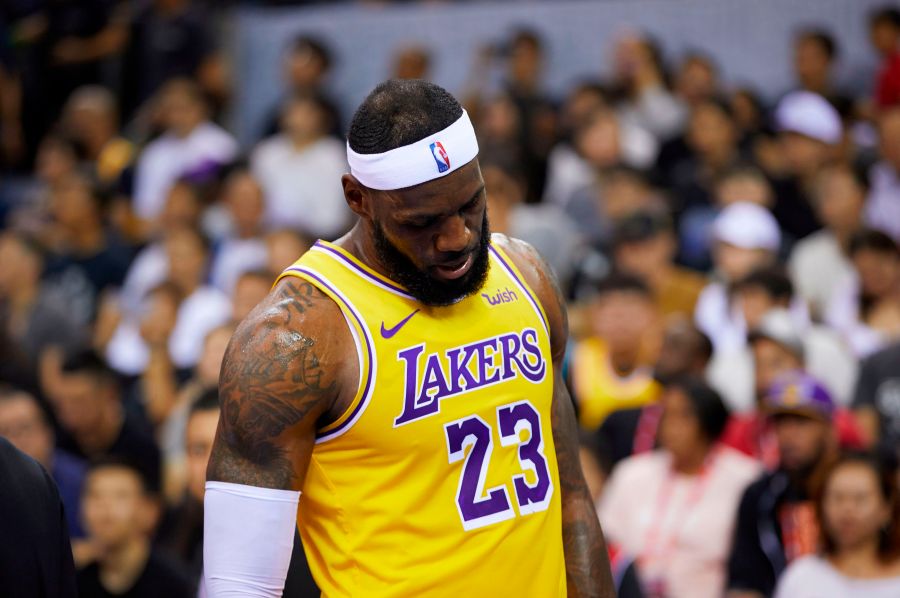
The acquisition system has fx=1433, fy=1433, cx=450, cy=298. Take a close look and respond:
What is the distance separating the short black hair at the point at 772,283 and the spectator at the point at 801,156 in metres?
1.70

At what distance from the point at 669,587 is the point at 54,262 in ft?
18.7

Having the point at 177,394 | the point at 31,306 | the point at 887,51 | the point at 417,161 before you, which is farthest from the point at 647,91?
the point at 417,161

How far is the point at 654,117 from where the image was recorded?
1034 centimetres

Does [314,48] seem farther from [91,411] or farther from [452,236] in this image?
[452,236]

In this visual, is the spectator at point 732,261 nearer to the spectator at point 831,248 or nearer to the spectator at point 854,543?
the spectator at point 831,248

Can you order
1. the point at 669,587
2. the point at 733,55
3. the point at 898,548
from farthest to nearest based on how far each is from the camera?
the point at 733,55 → the point at 669,587 → the point at 898,548

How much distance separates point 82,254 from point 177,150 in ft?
3.98

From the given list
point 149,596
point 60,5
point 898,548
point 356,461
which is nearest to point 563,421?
point 356,461

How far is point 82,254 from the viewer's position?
33.4 feet

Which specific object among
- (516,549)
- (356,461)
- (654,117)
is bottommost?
(654,117)

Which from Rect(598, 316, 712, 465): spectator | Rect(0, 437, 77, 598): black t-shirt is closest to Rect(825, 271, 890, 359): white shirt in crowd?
Rect(598, 316, 712, 465): spectator

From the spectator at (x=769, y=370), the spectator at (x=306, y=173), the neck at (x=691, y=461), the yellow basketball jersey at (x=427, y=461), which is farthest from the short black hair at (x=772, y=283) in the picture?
the yellow basketball jersey at (x=427, y=461)

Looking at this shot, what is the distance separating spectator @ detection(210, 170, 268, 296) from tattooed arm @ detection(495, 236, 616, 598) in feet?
19.7

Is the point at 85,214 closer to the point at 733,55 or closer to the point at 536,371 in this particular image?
the point at 733,55
